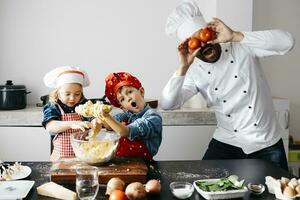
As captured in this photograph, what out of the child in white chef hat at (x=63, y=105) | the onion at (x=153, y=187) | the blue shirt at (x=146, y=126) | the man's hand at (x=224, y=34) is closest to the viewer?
the onion at (x=153, y=187)

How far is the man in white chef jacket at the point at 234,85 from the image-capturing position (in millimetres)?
1977

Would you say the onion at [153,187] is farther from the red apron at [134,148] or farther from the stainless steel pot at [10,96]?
the stainless steel pot at [10,96]

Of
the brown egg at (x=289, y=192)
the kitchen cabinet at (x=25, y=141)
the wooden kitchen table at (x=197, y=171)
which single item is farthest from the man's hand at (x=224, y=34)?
the kitchen cabinet at (x=25, y=141)

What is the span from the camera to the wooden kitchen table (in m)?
1.45

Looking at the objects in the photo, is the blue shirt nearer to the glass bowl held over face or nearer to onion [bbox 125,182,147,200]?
the glass bowl held over face

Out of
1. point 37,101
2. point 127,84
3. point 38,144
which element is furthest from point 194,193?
point 37,101

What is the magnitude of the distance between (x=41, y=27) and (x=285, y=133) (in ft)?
7.33

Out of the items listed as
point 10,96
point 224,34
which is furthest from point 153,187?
point 10,96

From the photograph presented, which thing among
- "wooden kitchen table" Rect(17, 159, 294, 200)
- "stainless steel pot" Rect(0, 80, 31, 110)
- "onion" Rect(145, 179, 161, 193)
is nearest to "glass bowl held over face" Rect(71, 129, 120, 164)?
"wooden kitchen table" Rect(17, 159, 294, 200)

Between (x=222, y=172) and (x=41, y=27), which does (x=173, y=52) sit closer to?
(x=41, y=27)

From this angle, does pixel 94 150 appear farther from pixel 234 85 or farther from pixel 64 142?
pixel 234 85

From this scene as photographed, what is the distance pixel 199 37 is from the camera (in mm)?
1944

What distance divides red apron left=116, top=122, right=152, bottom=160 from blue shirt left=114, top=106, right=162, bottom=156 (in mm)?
21

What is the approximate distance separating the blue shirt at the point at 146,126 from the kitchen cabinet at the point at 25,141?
120 centimetres
